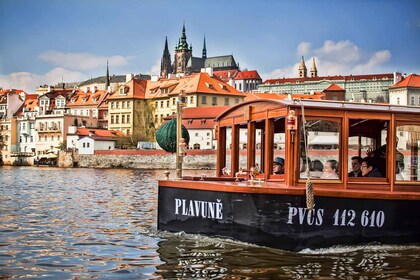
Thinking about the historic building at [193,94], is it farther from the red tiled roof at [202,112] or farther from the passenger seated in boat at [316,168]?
the passenger seated in boat at [316,168]

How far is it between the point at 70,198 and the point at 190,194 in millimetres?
11642

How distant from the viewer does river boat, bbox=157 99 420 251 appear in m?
9.20

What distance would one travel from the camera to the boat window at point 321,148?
31.1 ft

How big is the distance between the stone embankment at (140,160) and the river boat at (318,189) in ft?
172

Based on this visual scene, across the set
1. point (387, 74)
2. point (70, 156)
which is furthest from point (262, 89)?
point (70, 156)

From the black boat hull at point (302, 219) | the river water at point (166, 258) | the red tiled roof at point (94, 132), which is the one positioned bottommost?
the river water at point (166, 258)

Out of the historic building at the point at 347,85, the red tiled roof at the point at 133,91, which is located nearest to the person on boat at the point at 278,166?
the red tiled roof at the point at 133,91

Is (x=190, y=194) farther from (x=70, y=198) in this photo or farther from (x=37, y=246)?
(x=70, y=198)

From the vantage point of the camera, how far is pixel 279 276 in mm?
8023

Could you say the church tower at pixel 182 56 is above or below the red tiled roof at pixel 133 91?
above

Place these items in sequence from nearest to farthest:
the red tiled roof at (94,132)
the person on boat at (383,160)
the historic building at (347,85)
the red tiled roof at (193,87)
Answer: the person on boat at (383,160)
the red tiled roof at (94,132)
the red tiled roof at (193,87)
the historic building at (347,85)

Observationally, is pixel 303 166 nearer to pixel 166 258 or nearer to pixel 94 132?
pixel 166 258

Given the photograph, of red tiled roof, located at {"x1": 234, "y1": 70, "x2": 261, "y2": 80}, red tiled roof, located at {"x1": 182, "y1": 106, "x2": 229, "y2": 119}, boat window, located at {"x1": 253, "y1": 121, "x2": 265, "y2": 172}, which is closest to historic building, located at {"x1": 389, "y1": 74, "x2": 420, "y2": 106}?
red tiled roof, located at {"x1": 182, "y1": 106, "x2": 229, "y2": 119}

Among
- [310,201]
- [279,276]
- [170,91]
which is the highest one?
[170,91]
